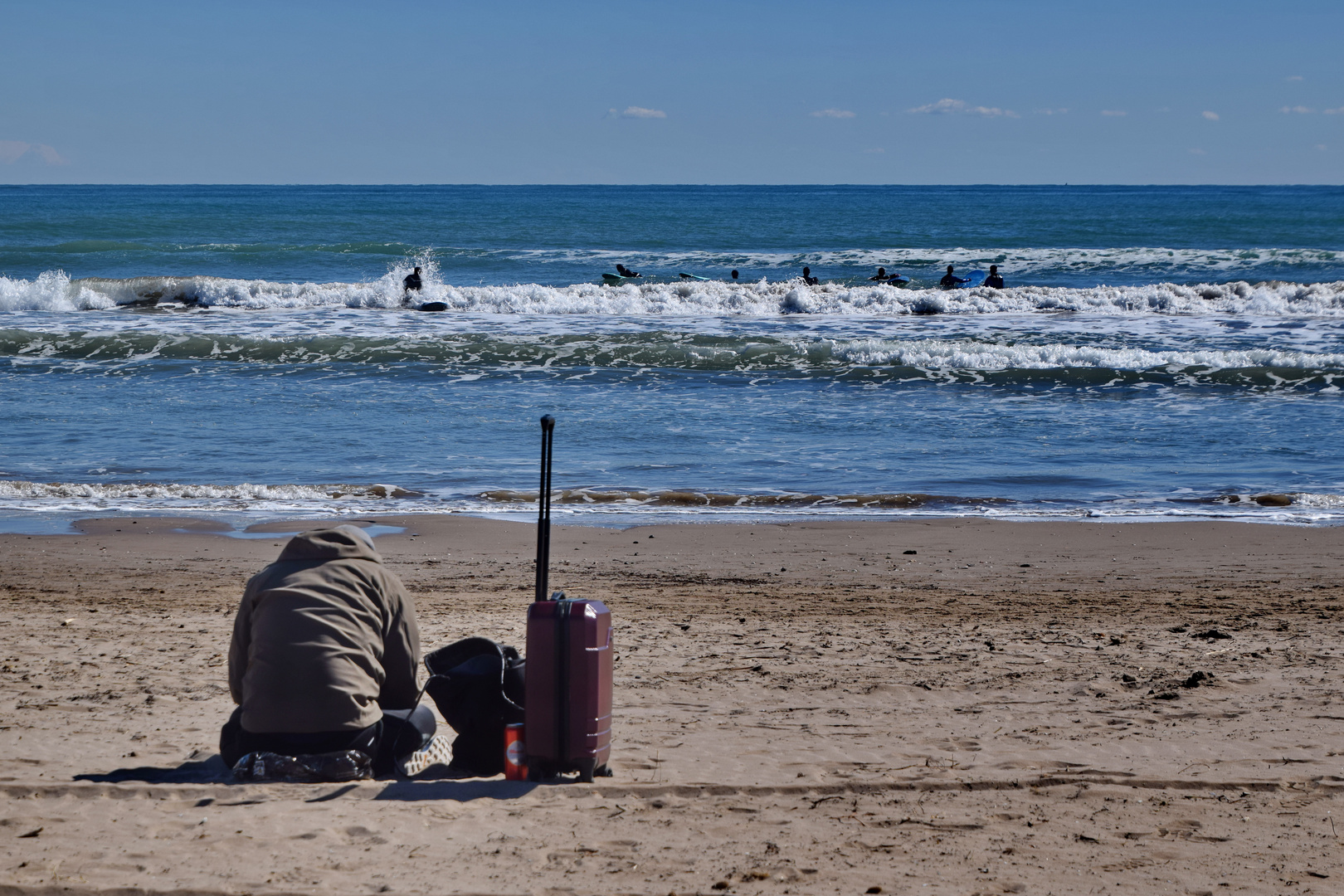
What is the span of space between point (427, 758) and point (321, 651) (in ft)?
2.48

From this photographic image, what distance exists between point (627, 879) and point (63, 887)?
1.63 metres

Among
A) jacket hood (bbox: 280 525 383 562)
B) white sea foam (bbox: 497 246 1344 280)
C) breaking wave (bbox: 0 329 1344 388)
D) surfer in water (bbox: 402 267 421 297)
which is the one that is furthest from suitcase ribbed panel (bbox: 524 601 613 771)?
white sea foam (bbox: 497 246 1344 280)

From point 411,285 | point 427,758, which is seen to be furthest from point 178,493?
point 411,285

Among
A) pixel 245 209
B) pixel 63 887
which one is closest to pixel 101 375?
pixel 63 887

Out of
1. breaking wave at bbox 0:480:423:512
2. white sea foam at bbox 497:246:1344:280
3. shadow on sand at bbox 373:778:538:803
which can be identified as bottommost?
shadow on sand at bbox 373:778:538:803

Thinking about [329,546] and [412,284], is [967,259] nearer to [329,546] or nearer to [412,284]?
[412,284]

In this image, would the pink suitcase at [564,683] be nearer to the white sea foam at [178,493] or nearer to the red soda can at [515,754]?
the red soda can at [515,754]

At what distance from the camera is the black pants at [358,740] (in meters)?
4.20

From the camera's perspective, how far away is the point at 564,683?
421cm

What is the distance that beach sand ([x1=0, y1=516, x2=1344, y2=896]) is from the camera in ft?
12.0

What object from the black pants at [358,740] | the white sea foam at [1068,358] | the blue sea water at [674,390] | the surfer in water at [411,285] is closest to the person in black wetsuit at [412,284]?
the surfer in water at [411,285]

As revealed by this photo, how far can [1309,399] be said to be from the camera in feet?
53.0

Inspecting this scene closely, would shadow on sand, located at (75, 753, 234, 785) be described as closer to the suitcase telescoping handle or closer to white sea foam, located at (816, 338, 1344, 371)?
the suitcase telescoping handle

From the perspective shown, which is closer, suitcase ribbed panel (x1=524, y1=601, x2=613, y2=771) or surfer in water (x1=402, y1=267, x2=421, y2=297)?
suitcase ribbed panel (x1=524, y1=601, x2=613, y2=771)
